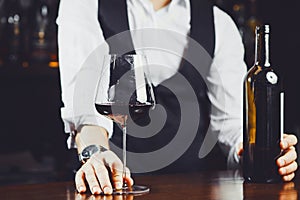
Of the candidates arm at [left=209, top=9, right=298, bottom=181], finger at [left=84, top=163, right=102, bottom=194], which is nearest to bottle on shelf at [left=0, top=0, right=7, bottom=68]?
arm at [left=209, top=9, right=298, bottom=181]

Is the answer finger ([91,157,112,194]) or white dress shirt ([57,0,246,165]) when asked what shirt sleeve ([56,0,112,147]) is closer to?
white dress shirt ([57,0,246,165])

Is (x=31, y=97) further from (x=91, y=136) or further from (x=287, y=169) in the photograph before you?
(x=287, y=169)

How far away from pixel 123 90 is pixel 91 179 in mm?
198

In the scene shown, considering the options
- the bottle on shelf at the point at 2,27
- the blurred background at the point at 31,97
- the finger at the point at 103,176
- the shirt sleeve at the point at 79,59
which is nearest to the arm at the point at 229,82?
the shirt sleeve at the point at 79,59

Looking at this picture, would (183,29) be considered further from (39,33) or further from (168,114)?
(39,33)

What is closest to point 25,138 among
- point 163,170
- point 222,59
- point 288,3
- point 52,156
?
point 52,156

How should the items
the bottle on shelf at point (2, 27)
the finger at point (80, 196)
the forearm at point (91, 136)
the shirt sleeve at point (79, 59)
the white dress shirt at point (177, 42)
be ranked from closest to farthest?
the finger at point (80, 196), the forearm at point (91, 136), the shirt sleeve at point (79, 59), the white dress shirt at point (177, 42), the bottle on shelf at point (2, 27)

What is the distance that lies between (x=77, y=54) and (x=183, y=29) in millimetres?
494

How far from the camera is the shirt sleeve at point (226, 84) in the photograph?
238 centimetres

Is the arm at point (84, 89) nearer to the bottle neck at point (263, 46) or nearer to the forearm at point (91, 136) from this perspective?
the forearm at point (91, 136)

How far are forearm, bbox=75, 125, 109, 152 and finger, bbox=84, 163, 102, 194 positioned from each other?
0.75 ft

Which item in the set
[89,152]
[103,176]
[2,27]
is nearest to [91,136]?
[89,152]

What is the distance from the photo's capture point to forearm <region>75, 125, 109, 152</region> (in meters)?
1.77

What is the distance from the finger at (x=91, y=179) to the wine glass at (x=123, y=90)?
1.9 inches
